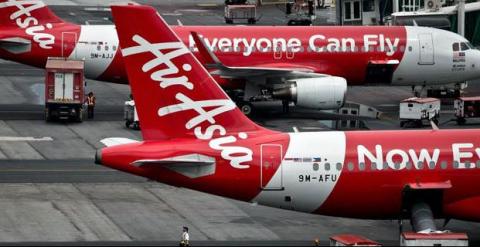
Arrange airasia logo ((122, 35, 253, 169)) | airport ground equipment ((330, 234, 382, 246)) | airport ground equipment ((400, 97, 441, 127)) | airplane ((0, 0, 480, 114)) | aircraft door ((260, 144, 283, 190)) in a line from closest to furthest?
airport ground equipment ((330, 234, 382, 246)) → airasia logo ((122, 35, 253, 169)) → aircraft door ((260, 144, 283, 190)) → airport ground equipment ((400, 97, 441, 127)) → airplane ((0, 0, 480, 114))

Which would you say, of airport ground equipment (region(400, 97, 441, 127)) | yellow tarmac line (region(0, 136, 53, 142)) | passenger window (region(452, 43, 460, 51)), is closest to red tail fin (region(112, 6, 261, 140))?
yellow tarmac line (region(0, 136, 53, 142))

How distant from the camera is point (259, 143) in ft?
157

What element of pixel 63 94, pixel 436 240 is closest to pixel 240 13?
pixel 63 94

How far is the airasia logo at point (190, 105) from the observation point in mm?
46375

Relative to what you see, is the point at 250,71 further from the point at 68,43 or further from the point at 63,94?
the point at 68,43

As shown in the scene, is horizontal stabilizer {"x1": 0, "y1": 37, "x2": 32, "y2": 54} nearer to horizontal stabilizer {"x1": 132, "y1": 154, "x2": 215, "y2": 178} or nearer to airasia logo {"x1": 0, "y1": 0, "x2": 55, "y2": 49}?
airasia logo {"x1": 0, "y1": 0, "x2": 55, "y2": 49}

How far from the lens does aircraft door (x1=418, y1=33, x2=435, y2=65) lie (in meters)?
82.0

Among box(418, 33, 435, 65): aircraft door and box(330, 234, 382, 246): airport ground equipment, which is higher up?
box(418, 33, 435, 65): aircraft door

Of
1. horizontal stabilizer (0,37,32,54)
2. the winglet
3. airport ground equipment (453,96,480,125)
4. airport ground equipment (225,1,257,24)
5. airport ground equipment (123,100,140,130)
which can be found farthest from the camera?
airport ground equipment (225,1,257,24)

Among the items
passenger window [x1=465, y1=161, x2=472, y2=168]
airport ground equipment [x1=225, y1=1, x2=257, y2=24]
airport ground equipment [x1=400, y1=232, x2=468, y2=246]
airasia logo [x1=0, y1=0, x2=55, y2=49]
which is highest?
airasia logo [x1=0, y1=0, x2=55, y2=49]

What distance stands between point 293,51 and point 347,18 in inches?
1403

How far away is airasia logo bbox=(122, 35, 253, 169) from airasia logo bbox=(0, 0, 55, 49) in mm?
34181

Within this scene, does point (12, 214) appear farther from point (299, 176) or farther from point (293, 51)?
point (293, 51)

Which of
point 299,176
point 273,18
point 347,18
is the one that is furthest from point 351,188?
point 273,18
